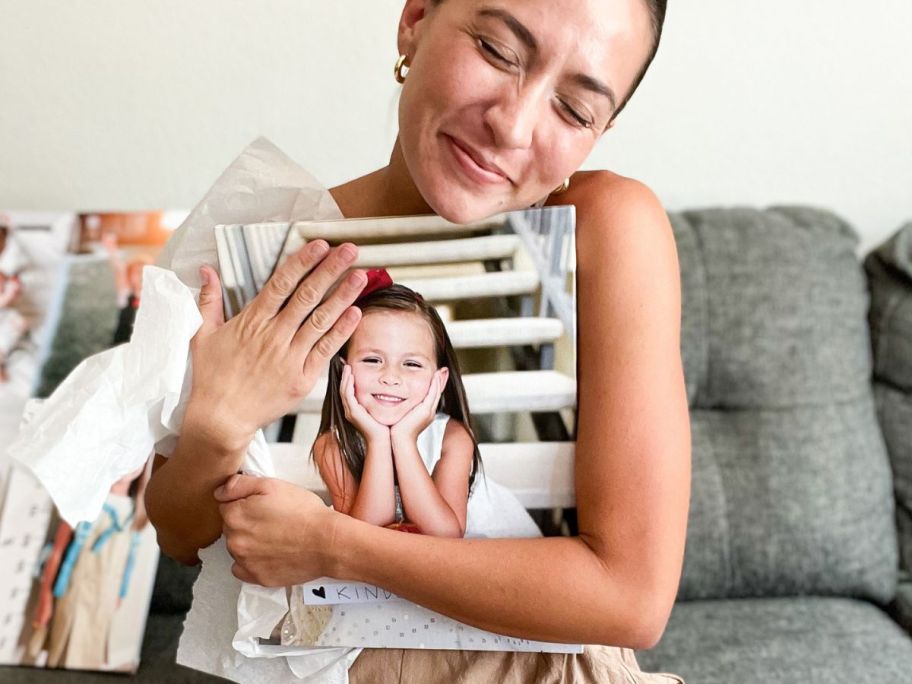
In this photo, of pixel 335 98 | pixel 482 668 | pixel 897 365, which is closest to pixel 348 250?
pixel 482 668

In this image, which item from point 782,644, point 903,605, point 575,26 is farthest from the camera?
point 903,605

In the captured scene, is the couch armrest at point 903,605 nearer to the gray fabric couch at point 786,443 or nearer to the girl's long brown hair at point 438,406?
the gray fabric couch at point 786,443

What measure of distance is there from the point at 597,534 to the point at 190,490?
1.14 feet

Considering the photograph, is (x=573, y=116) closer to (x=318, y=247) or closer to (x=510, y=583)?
(x=318, y=247)

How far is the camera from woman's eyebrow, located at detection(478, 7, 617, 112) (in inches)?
22.4

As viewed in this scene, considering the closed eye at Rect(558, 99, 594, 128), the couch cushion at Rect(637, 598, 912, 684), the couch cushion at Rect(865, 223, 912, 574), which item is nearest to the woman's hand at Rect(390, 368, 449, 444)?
the closed eye at Rect(558, 99, 594, 128)

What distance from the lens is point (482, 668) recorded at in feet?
2.21

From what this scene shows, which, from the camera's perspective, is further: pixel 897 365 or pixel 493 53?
pixel 897 365

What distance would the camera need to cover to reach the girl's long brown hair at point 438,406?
646 millimetres

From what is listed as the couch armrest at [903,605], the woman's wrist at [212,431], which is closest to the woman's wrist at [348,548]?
the woman's wrist at [212,431]

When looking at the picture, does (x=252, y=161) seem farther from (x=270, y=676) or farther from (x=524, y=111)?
(x=270, y=676)

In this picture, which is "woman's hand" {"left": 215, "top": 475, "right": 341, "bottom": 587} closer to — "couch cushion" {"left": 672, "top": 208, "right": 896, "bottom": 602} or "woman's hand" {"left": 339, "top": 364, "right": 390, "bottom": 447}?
"woman's hand" {"left": 339, "top": 364, "right": 390, "bottom": 447}

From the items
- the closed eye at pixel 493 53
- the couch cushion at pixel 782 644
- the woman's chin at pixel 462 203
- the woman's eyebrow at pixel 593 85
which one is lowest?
the couch cushion at pixel 782 644

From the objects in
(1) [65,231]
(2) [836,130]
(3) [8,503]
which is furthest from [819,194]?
(3) [8,503]
